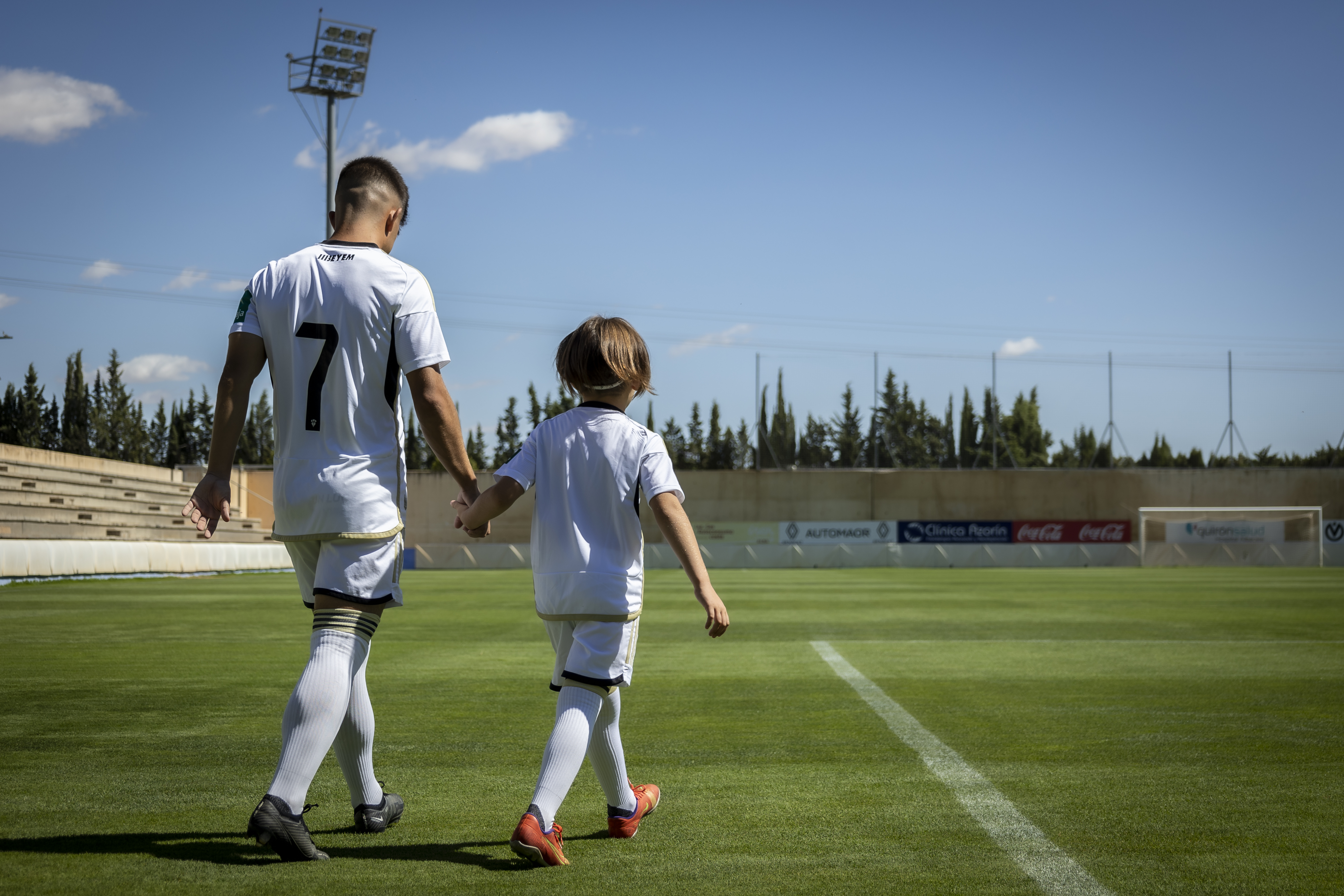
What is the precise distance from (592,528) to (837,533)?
158 ft

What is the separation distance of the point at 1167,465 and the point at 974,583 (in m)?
64.4

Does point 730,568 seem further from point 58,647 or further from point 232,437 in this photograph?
A: point 232,437

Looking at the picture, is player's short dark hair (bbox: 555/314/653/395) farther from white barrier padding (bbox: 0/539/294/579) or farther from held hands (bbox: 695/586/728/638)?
white barrier padding (bbox: 0/539/294/579)

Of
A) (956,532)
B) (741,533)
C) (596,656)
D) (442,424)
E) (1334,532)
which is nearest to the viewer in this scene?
(596,656)

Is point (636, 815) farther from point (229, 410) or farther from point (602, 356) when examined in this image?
point (229, 410)

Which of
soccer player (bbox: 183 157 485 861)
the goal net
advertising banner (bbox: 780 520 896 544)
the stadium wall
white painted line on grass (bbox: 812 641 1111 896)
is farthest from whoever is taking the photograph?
the stadium wall

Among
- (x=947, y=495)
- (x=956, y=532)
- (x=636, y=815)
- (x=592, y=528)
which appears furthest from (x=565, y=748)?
(x=947, y=495)

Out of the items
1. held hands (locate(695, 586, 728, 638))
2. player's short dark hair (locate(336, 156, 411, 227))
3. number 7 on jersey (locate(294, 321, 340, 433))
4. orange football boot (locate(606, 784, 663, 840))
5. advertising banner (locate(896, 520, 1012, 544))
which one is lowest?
advertising banner (locate(896, 520, 1012, 544))

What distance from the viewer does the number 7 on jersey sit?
11.1 ft

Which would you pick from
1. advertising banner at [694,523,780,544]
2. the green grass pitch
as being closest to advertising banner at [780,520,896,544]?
advertising banner at [694,523,780,544]

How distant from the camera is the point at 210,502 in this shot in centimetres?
355

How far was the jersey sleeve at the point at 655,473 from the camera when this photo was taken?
340 cm

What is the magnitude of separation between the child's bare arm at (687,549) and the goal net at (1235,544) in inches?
1780

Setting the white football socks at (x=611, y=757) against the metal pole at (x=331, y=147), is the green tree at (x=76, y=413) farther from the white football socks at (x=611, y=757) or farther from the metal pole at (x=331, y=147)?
the white football socks at (x=611, y=757)
